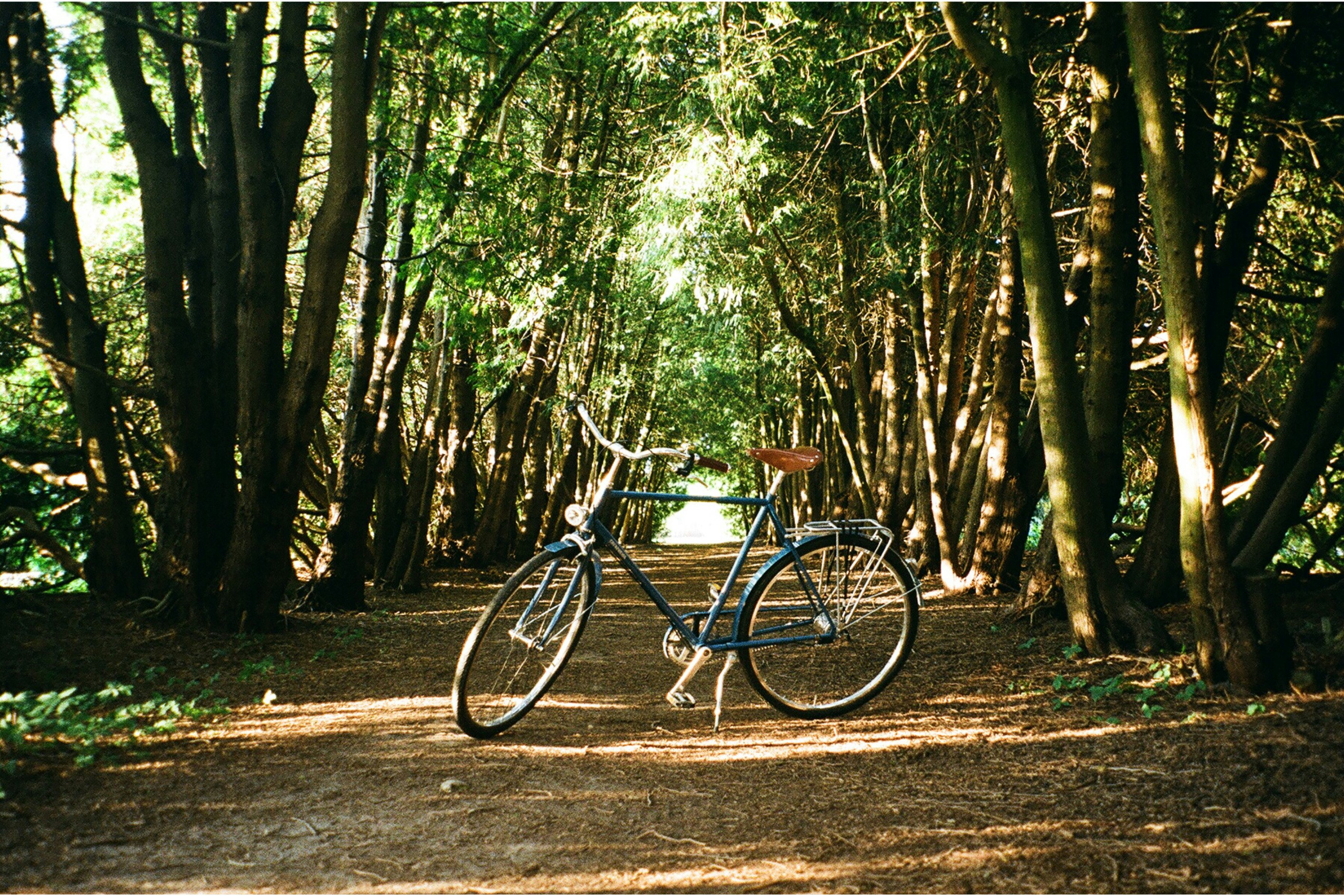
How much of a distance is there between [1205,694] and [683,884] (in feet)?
9.63

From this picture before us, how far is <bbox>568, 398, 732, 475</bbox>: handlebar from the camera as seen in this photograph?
13.4ft

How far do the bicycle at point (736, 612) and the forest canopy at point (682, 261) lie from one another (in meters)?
0.84

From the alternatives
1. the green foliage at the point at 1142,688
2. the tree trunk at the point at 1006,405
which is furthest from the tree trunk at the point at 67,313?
the tree trunk at the point at 1006,405

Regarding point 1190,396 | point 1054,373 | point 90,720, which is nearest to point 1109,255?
point 1054,373

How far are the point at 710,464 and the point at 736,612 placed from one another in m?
0.77

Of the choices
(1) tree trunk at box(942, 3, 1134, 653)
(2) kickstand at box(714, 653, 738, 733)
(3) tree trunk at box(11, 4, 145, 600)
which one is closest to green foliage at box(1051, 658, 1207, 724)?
(1) tree trunk at box(942, 3, 1134, 653)

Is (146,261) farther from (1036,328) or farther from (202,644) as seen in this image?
(1036,328)

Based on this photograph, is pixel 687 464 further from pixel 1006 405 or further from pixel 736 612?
pixel 1006 405

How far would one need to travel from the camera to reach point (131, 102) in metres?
6.31

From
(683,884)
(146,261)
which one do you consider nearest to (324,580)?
(146,261)

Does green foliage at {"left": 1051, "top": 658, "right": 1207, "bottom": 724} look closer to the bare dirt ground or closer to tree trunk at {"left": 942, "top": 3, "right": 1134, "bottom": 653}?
the bare dirt ground

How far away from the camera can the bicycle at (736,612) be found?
4.20 m

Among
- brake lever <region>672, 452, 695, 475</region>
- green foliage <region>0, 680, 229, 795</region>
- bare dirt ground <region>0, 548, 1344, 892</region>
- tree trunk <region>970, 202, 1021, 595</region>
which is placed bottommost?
bare dirt ground <region>0, 548, 1344, 892</region>

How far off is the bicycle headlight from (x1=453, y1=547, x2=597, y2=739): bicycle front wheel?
126 millimetres
